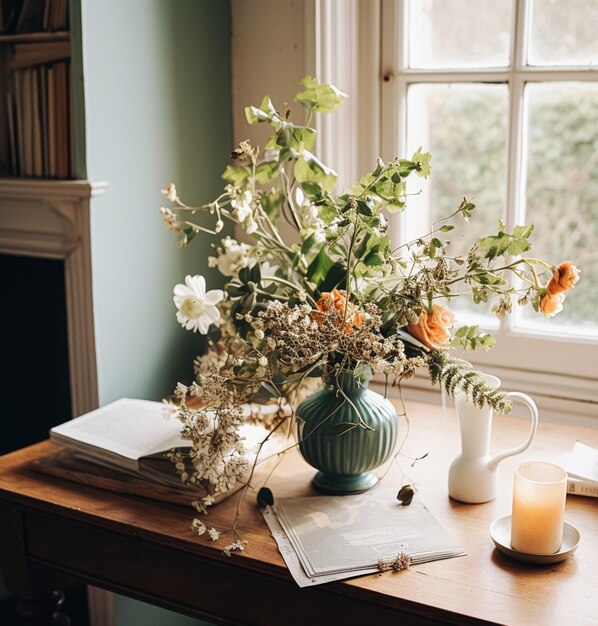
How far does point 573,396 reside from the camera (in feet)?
5.78

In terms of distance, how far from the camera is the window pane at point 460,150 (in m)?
1.85

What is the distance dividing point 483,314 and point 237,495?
2.60 feet

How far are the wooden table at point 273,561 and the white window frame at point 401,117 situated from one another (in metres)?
0.17

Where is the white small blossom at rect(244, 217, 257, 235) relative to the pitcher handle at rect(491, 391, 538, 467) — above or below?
above

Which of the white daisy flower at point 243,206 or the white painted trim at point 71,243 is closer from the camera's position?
the white daisy flower at point 243,206

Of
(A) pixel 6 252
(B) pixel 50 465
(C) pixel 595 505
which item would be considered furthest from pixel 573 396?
(A) pixel 6 252

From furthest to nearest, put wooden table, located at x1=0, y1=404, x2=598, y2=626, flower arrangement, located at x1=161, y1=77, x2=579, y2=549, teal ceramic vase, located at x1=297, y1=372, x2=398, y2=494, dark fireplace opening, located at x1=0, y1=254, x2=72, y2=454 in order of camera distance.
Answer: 1. dark fireplace opening, located at x1=0, y1=254, x2=72, y2=454
2. teal ceramic vase, located at x1=297, y1=372, x2=398, y2=494
3. flower arrangement, located at x1=161, y1=77, x2=579, y2=549
4. wooden table, located at x1=0, y1=404, x2=598, y2=626

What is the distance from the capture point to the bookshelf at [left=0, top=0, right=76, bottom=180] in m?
1.71

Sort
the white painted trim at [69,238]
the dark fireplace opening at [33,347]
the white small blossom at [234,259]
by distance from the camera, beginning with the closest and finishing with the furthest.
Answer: the white small blossom at [234,259], the white painted trim at [69,238], the dark fireplace opening at [33,347]

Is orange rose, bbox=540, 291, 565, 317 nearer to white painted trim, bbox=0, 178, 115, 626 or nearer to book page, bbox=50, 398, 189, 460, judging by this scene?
book page, bbox=50, 398, 189, 460

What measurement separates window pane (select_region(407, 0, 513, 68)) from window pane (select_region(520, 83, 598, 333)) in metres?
0.11

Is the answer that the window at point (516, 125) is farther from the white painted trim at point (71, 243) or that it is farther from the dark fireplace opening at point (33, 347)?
the dark fireplace opening at point (33, 347)

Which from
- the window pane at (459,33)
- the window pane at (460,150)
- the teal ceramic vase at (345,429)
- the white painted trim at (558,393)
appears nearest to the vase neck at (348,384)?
the teal ceramic vase at (345,429)

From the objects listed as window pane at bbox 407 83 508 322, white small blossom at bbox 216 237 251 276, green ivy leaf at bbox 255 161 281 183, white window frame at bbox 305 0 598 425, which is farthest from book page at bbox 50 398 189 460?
window pane at bbox 407 83 508 322
